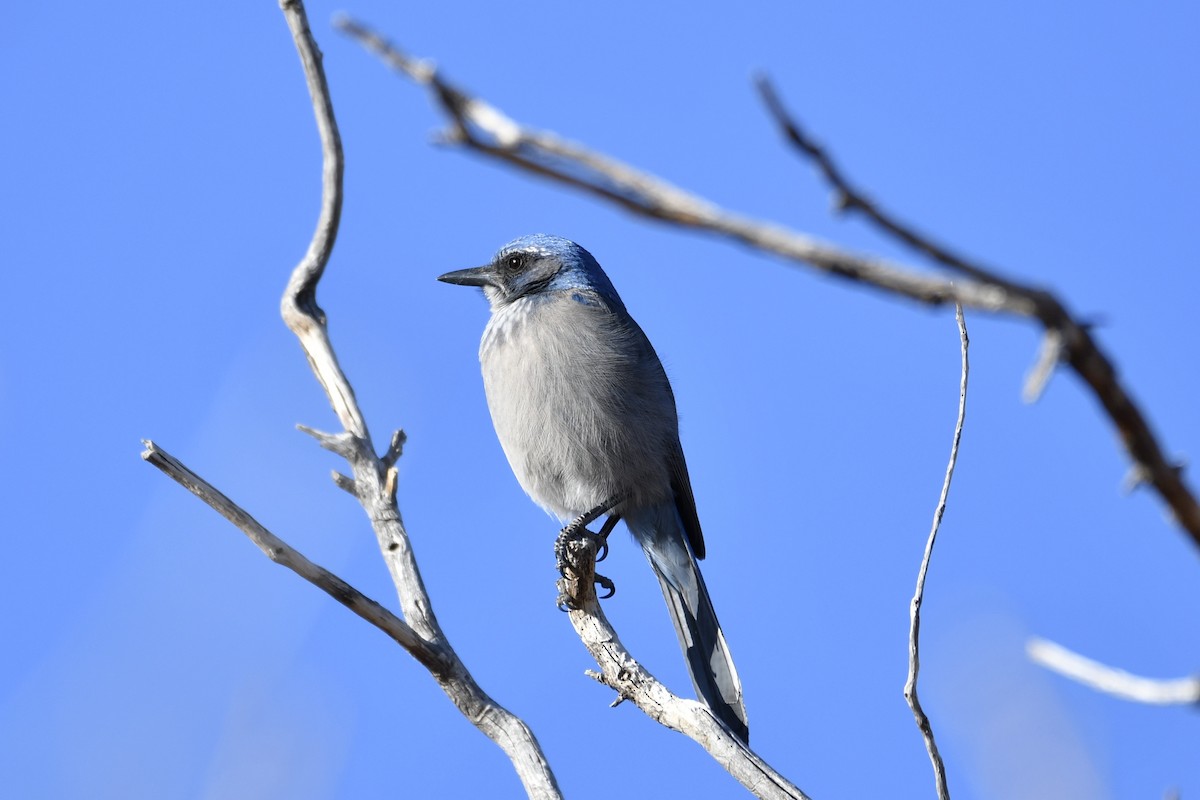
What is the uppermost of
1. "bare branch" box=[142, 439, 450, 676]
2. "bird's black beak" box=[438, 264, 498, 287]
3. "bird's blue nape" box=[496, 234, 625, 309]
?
"bird's blue nape" box=[496, 234, 625, 309]

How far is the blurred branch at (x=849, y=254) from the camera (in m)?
0.92

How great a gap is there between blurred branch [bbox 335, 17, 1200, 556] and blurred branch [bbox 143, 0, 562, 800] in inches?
97.0

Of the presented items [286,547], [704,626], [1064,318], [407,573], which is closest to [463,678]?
[407,573]

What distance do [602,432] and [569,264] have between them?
4.36 feet

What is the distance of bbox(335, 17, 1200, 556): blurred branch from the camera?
92 centimetres

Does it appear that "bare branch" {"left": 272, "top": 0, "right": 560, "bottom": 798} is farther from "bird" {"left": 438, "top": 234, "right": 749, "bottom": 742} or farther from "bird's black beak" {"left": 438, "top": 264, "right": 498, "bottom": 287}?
"bird's black beak" {"left": 438, "top": 264, "right": 498, "bottom": 287}

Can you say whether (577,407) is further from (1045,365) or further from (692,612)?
(1045,365)

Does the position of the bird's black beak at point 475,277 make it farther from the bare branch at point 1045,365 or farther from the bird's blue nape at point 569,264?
the bare branch at point 1045,365

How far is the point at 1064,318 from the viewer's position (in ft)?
3.12

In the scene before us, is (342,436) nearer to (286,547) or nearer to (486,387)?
(286,547)

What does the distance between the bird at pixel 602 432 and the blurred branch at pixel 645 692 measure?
2.21ft

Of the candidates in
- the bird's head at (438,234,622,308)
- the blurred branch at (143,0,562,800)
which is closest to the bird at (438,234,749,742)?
the bird's head at (438,234,622,308)

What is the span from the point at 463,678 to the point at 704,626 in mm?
2543

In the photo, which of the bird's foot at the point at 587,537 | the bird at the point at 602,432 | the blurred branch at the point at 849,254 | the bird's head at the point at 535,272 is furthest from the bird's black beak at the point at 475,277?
the blurred branch at the point at 849,254
